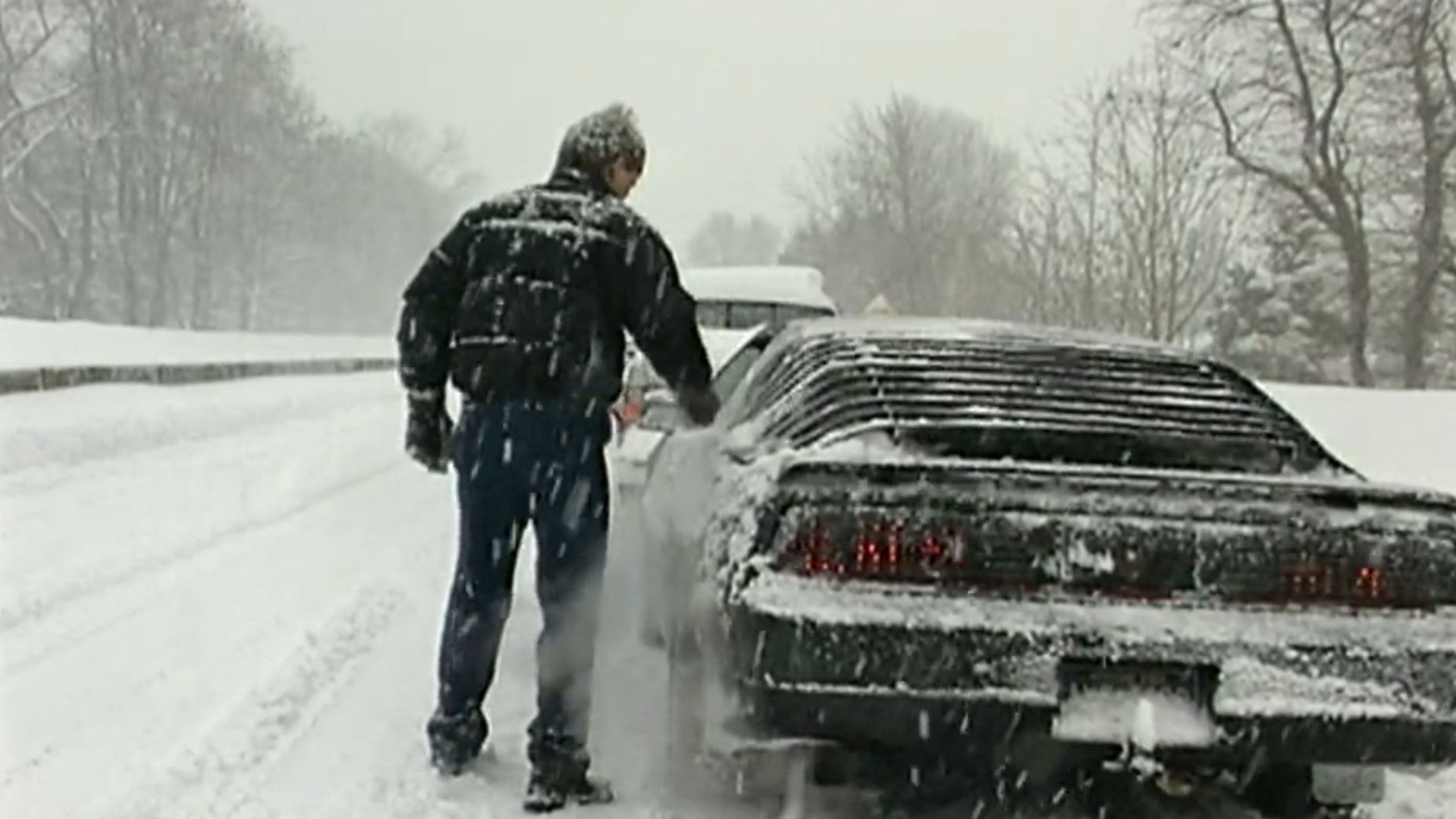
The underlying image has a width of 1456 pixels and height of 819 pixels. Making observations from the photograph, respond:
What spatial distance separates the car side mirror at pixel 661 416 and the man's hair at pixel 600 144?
971 millimetres

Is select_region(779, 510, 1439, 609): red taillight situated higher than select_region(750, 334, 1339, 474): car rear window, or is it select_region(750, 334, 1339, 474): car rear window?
select_region(750, 334, 1339, 474): car rear window

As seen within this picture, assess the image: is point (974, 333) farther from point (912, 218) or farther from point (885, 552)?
point (912, 218)

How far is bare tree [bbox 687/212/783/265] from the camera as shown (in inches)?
3981

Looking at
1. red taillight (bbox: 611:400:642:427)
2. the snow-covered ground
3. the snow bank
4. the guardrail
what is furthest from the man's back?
the snow-covered ground

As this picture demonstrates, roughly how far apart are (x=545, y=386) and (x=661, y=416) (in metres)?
1.39

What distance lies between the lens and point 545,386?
12.1 ft

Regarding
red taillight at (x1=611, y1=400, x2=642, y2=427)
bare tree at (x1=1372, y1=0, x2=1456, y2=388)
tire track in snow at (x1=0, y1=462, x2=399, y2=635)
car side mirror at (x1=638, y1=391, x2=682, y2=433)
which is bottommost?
tire track in snow at (x1=0, y1=462, x2=399, y2=635)

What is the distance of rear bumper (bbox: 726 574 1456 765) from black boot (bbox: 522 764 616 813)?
0.77m

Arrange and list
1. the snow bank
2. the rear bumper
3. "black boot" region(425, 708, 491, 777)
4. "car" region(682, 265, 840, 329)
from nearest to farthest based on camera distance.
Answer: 1. the rear bumper
2. "black boot" region(425, 708, 491, 777)
3. the snow bank
4. "car" region(682, 265, 840, 329)

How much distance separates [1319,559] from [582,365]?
1846 mm

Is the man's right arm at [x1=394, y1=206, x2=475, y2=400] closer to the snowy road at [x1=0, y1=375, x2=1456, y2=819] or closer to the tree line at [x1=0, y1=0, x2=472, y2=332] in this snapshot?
the snowy road at [x1=0, y1=375, x2=1456, y2=819]

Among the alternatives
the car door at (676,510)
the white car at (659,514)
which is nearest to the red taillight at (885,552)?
→ the car door at (676,510)

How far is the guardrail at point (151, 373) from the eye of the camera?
40.3 ft

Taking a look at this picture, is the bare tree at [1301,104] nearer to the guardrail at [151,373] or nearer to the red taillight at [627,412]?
the guardrail at [151,373]
